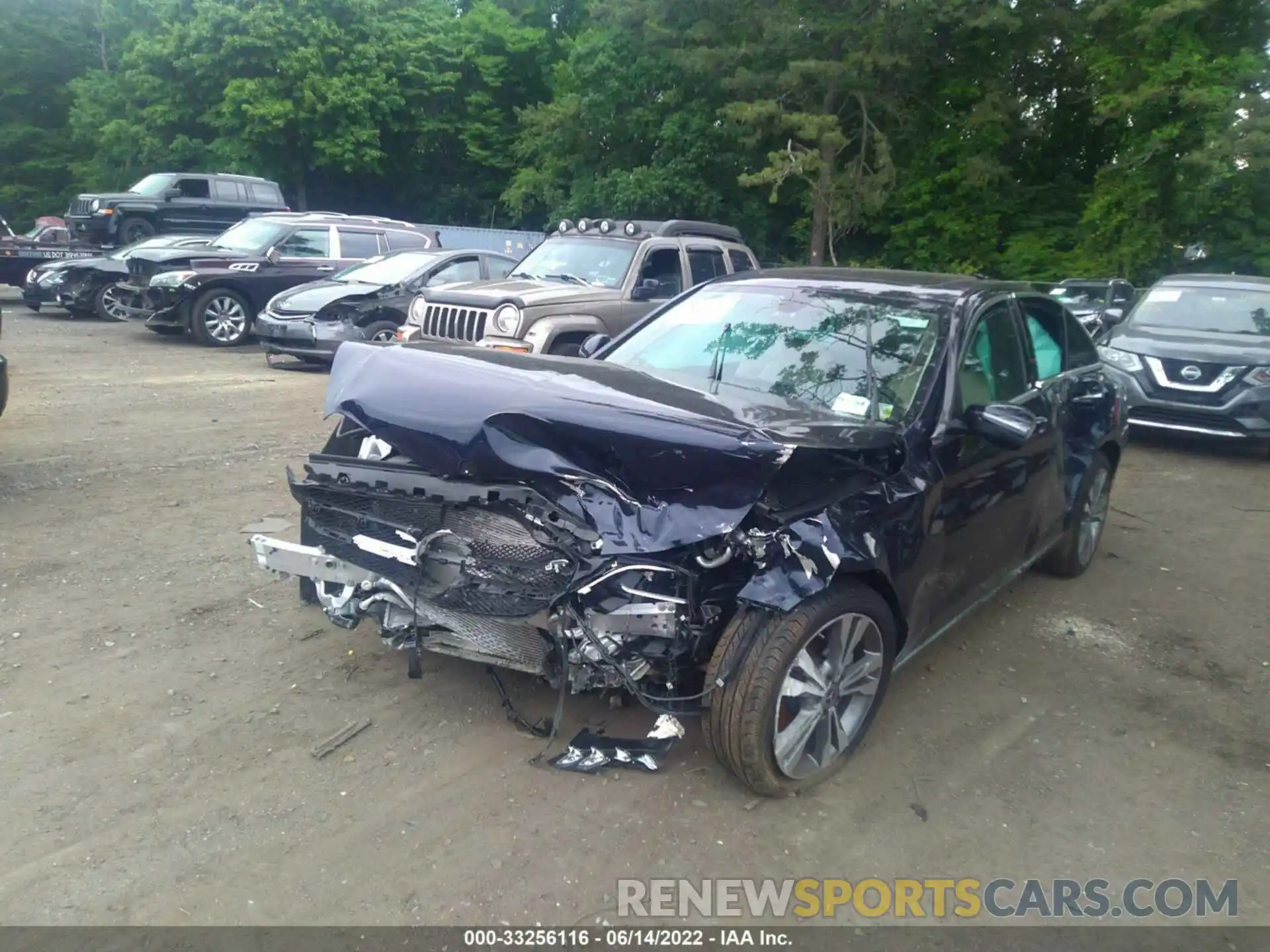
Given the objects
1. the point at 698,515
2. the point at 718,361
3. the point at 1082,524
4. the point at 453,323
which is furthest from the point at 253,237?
the point at 698,515

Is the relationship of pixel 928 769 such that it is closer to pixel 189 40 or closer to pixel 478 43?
pixel 189 40

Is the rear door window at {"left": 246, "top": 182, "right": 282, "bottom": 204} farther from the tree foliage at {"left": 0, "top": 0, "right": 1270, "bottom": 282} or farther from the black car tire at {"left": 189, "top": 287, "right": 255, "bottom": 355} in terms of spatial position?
the black car tire at {"left": 189, "top": 287, "right": 255, "bottom": 355}

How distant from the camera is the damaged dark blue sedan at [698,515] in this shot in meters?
3.24

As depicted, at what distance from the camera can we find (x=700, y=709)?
11.0ft

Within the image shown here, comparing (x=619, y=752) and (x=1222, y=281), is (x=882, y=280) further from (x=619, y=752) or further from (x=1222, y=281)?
(x=1222, y=281)

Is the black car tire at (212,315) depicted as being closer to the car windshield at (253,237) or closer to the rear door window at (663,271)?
the car windshield at (253,237)

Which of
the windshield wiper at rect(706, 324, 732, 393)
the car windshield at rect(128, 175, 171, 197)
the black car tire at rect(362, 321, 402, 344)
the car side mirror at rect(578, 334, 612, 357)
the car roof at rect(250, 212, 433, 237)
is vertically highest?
the car windshield at rect(128, 175, 171, 197)

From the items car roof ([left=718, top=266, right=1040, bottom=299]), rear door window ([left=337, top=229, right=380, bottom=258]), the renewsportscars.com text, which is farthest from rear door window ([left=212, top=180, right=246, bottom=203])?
the renewsportscars.com text

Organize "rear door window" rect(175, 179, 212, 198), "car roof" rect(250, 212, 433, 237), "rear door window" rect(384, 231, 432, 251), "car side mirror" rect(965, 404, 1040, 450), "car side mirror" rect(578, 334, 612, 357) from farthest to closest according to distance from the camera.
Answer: "rear door window" rect(175, 179, 212, 198) < "rear door window" rect(384, 231, 432, 251) < "car roof" rect(250, 212, 433, 237) < "car side mirror" rect(578, 334, 612, 357) < "car side mirror" rect(965, 404, 1040, 450)

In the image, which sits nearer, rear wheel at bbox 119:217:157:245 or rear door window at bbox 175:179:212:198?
rear wheel at bbox 119:217:157:245

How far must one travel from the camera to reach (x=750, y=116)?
23.2 meters

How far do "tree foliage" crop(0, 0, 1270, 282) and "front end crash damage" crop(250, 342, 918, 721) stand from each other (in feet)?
63.3

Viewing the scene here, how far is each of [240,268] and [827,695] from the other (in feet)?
41.1

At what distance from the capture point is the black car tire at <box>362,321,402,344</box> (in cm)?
1197
